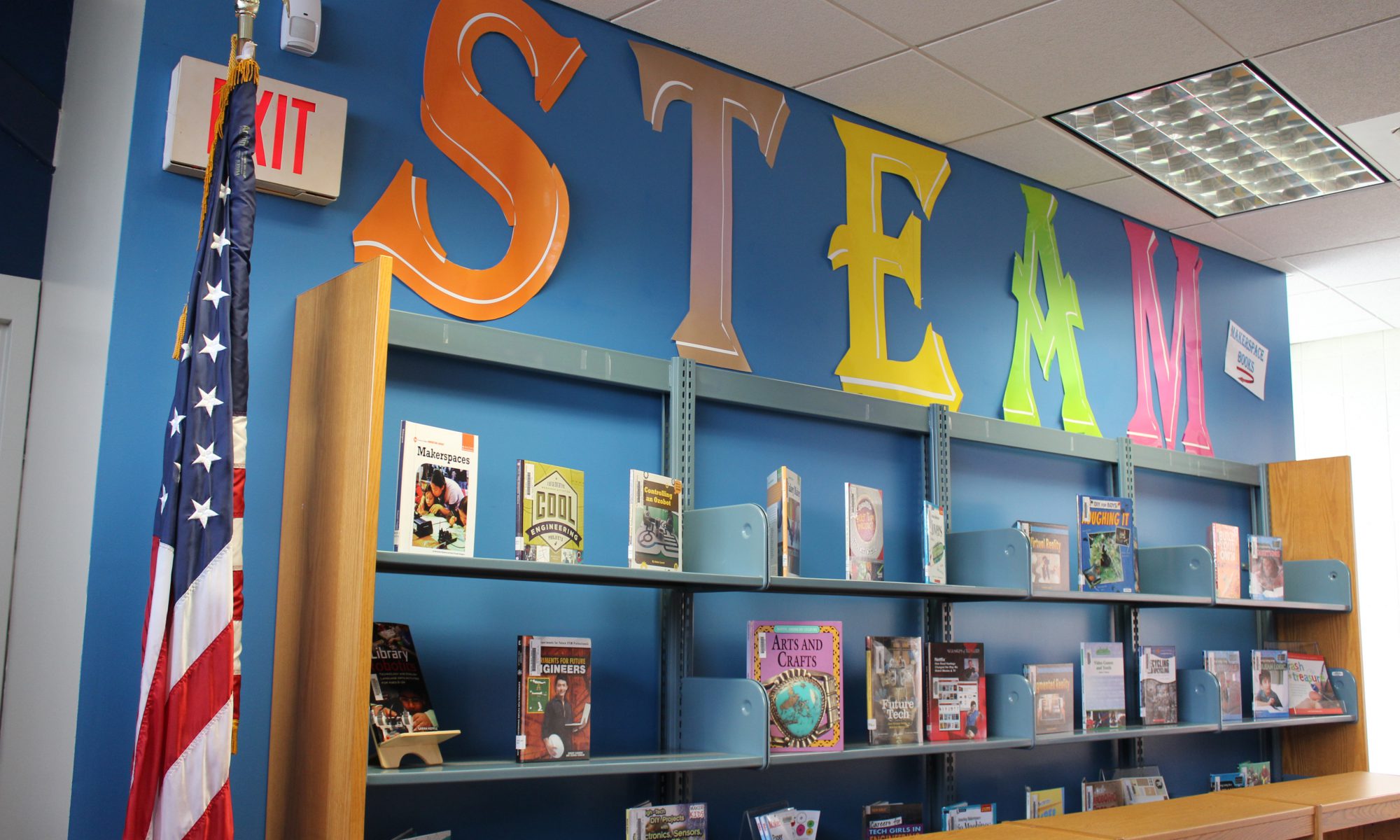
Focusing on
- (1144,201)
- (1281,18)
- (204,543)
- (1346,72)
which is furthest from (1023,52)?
(204,543)

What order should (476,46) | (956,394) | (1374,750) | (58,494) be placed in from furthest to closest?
1. (1374,750)
2. (956,394)
3. (476,46)
4. (58,494)

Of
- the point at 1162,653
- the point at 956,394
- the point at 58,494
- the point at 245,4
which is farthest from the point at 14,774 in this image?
the point at 1162,653

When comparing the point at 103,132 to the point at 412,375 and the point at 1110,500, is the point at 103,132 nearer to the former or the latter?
the point at 412,375

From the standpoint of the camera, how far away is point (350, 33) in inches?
116

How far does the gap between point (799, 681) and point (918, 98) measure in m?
1.99

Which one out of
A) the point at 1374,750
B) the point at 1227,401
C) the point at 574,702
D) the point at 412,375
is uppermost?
the point at 1227,401

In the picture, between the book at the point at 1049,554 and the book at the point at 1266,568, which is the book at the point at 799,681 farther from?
the book at the point at 1266,568

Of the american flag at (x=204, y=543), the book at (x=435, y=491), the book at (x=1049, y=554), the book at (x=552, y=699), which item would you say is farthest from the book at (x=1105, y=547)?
the american flag at (x=204, y=543)

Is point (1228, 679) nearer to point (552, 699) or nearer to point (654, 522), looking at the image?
point (654, 522)

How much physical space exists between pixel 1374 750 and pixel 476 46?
6555 mm

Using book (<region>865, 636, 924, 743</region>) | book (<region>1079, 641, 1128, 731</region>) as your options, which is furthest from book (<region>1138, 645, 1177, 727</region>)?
book (<region>865, 636, 924, 743</region>)

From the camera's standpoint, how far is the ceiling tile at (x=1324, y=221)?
4855 millimetres

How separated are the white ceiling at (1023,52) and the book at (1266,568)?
1.53m

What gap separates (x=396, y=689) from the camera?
8.44ft
